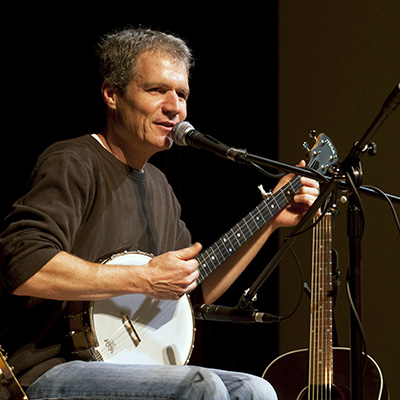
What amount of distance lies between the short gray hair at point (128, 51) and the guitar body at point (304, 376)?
4.05 feet

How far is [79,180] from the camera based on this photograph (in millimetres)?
2021

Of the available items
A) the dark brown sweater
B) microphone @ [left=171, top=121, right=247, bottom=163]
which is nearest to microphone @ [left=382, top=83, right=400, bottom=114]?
microphone @ [left=171, top=121, right=247, bottom=163]

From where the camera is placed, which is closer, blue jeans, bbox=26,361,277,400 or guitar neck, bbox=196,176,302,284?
blue jeans, bbox=26,361,277,400

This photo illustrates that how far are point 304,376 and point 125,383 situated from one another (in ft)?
3.23

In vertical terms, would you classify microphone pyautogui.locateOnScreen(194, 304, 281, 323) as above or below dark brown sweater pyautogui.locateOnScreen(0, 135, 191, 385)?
below

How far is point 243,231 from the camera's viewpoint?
7.91 ft

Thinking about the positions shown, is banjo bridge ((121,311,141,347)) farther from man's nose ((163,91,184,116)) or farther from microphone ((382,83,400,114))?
microphone ((382,83,400,114))

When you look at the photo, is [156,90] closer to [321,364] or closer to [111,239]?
[111,239]

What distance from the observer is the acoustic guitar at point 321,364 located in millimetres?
2344

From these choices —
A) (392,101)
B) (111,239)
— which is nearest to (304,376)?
(111,239)

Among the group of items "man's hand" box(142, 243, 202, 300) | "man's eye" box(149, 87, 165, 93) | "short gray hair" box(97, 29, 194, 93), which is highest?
"short gray hair" box(97, 29, 194, 93)

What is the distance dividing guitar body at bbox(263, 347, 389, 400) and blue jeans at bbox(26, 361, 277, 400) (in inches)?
27.9

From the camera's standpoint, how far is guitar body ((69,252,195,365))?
76.1 inches

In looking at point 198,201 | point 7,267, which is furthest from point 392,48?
point 7,267
